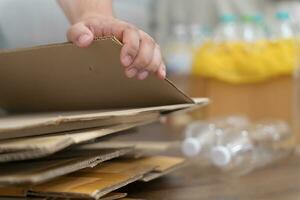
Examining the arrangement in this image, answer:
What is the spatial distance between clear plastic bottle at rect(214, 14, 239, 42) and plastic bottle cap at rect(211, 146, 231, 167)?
0.78 metres

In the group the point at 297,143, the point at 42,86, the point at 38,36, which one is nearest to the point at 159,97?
the point at 42,86

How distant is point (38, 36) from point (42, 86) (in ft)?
1.02

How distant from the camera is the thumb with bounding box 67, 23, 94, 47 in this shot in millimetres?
634

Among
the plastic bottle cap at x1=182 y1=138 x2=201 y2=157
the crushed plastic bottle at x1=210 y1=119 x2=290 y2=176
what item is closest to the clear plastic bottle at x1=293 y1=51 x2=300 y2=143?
the crushed plastic bottle at x1=210 y1=119 x2=290 y2=176

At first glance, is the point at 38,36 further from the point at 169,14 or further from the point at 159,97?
the point at 169,14

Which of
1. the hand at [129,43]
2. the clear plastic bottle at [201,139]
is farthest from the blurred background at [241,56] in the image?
the hand at [129,43]

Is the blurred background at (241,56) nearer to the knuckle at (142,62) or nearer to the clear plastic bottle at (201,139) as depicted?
the clear plastic bottle at (201,139)

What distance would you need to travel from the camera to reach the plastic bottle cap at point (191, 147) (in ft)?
3.12

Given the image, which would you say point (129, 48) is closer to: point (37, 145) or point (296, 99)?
point (37, 145)

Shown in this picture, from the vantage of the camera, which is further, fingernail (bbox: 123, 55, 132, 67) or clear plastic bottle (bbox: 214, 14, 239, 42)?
clear plastic bottle (bbox: 214, 14, 239, 42)

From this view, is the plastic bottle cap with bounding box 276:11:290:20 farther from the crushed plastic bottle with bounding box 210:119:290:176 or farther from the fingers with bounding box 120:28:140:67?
the fingers with bounding box 120:28:140:67

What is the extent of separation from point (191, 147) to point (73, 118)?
0.40 metres

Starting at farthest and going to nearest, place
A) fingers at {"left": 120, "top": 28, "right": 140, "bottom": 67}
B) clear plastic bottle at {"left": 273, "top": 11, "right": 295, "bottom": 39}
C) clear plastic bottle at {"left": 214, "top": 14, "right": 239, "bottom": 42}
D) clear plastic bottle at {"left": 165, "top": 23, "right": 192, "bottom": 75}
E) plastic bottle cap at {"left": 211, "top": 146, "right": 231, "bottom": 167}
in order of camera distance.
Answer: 1. clear plastic bottle at {"left": 165, "top": 23, "right": 192, "bottom": 75}
2. clear plastic bottle at {"left": 214, "top": 14, "right": 239, "bottom": 42}
3. clear plastic bottle at {"left": 273, "top": 11, "right": 295, "bottom": 39}
4. plastic bottle cap at {"left": 211, "top": 146, "right": 231, "bottom": 167}
5. fingers at {"left": 120, "top": 28, "right": 140, "bottom": 67}

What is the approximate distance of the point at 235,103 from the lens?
1.62 metres
